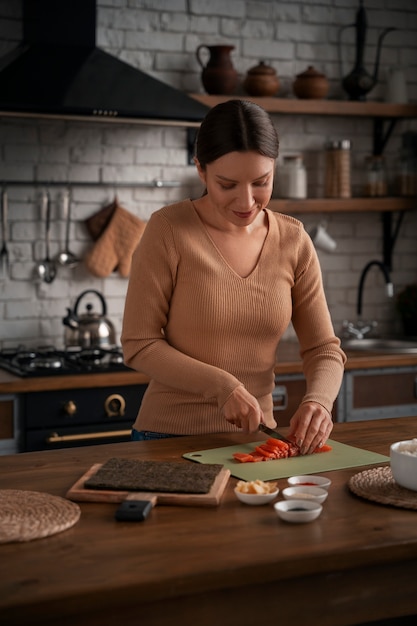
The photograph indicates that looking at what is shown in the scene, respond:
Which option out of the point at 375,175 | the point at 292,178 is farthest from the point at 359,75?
the point at 292,178

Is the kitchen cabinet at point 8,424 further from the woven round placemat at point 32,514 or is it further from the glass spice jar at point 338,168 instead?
the glass spice jar at point 338,168

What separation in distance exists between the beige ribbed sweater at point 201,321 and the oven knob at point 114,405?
1.08 metres

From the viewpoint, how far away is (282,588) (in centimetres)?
152

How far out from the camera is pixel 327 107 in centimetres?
436

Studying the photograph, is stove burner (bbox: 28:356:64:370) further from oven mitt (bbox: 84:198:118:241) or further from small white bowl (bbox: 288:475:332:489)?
small white bowl (bbox: 288:475:332:489)

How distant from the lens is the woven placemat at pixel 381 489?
1.76 m

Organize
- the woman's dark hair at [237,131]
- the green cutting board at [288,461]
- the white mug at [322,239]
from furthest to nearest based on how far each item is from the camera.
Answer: the white mug at [322,239] → the woman's dark hair at [237,131] → the green cutting board at [288,461]

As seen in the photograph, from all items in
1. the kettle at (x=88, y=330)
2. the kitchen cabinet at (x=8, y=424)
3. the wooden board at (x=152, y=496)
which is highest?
the kettle at (x=88, y=330)

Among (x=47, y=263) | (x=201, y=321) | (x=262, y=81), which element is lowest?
(x=201, y=321)

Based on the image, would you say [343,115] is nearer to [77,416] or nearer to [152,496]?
[77,416]

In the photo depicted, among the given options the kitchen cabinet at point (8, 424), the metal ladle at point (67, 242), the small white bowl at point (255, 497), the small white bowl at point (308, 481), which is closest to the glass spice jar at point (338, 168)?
the metal ladle at point (67, 242)

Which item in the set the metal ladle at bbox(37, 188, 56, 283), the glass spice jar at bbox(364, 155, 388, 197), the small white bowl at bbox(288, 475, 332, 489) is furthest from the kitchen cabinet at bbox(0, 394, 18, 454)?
the glass spice jar at bbox(364, 155, 388, 197)

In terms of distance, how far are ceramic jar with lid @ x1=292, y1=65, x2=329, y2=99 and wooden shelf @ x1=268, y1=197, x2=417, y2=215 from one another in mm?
475

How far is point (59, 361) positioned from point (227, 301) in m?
1.40
